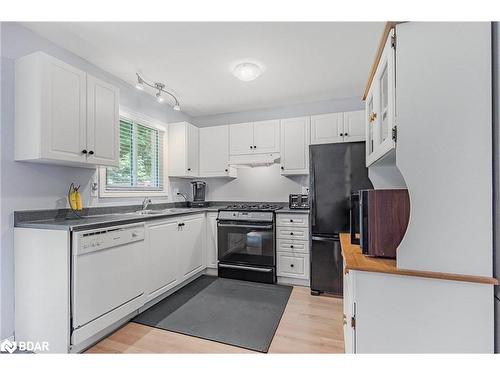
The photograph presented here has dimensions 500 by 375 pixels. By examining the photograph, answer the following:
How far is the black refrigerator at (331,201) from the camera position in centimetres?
262

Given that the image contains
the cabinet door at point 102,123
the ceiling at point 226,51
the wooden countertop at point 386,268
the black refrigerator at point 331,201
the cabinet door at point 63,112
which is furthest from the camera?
the black refrigerator at point 331,201

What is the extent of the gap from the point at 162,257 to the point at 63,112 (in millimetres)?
1603

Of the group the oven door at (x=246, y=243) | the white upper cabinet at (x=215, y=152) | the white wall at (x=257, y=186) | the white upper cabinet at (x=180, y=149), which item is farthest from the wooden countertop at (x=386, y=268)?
the white upper cabinet at (x=180, y=149)

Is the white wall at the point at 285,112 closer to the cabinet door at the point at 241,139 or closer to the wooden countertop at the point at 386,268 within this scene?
the cabinet door at the point at 241,139

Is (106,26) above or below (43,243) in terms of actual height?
above

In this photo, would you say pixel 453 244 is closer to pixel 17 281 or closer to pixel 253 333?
pixel 253 333

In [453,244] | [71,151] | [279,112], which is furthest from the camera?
[279,112]

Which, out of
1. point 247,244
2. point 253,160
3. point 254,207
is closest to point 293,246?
point 247,244

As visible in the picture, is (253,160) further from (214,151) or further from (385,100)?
(385,100)

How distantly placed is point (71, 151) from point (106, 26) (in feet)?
3.36

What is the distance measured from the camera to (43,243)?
1.72 metres

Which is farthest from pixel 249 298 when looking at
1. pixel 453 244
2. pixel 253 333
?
pixel 453 244

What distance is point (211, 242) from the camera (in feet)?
11.2

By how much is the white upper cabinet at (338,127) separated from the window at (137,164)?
2247 mm
